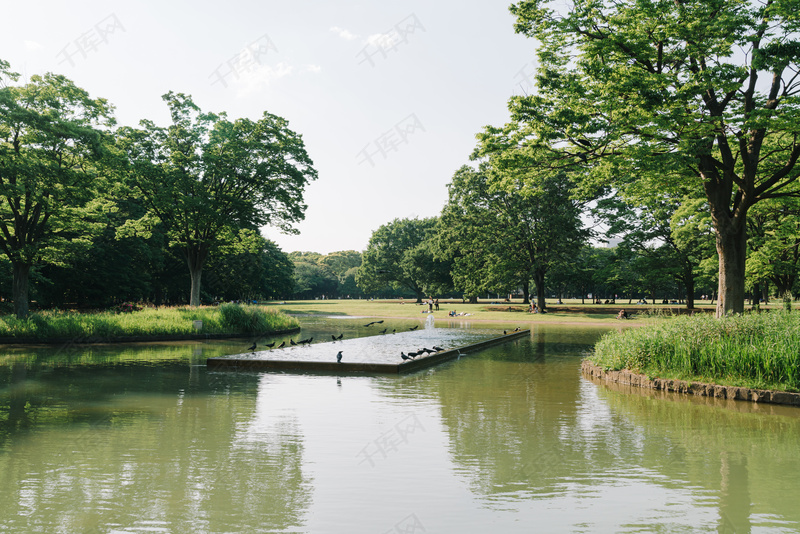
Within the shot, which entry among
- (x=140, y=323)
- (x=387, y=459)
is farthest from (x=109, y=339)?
(x=387, y=459)

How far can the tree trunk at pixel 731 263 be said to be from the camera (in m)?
18.7

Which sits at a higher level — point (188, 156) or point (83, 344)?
point (188, 156)

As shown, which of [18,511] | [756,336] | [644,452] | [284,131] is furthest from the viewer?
[284,131]

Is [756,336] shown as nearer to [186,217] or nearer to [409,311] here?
[186,217]

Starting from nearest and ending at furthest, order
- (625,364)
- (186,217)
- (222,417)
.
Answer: (222,417) → (625,364) → (186,217)

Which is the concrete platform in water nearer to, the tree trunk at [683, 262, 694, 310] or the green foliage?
the green foliage

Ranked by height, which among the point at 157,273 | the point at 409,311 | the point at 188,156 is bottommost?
the point at 409,311

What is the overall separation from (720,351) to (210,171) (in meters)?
29.7

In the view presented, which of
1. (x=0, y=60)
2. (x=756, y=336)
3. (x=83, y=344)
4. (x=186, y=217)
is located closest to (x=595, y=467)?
(x=756, y=336)

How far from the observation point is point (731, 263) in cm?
1894

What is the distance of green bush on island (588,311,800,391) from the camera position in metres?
12.0

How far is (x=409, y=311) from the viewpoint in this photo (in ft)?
209

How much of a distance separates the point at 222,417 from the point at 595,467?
6.16 metres

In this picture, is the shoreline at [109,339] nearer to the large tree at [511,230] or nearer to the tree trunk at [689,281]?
the large tree at [511,230]
